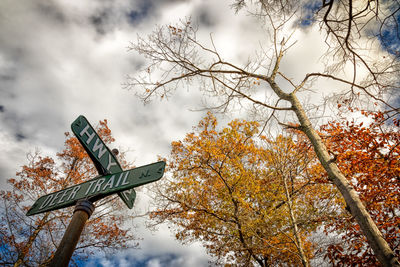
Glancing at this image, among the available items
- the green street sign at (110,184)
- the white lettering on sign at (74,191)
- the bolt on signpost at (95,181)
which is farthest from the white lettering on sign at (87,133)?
the white lettering on sign at (74,191)

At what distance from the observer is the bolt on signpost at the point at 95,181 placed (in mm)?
2039

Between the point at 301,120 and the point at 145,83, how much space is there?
435cm

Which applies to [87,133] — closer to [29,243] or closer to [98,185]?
[98,185]

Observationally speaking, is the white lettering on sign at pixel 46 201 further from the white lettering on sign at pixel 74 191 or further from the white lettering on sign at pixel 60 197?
the white lettering on sign at pixel 74 191

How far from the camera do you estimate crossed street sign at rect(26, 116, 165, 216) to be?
2.15 m

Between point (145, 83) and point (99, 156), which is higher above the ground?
point (145, 83)

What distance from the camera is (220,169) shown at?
990cm

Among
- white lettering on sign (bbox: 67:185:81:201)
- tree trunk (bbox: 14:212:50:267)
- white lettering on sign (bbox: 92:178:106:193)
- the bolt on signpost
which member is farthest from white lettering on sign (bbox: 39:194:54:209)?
tree trunk (bbox: 14:212:50:267)

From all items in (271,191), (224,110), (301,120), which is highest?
(271,191)

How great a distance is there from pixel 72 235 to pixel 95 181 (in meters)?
0.71

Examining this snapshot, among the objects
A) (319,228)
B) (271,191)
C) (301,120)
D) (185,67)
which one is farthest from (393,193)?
(185,67)

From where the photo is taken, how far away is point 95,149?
7.57 feet

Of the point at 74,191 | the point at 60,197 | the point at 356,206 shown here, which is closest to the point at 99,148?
the point at 74,191

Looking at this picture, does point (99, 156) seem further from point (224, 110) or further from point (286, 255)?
point (286, 255)
